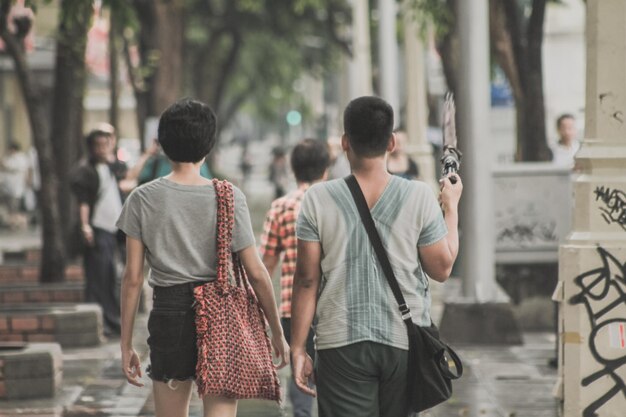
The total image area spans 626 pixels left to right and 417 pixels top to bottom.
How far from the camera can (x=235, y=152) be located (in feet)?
275

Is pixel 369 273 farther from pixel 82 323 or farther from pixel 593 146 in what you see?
pixel 82 323

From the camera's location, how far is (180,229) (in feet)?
20.0

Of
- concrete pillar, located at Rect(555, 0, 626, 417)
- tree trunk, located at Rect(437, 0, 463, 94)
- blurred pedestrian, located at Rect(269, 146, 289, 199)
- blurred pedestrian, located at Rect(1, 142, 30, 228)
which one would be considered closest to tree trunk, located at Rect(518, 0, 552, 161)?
tree trunk, located at Rect(437, 0, 463, 94)

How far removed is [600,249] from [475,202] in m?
5.70

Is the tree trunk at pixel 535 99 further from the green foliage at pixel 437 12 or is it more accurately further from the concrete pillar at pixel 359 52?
the concrete pillar at pixel 359 52

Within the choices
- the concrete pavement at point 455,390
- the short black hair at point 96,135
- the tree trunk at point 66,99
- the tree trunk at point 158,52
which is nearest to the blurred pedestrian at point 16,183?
the tree trunk at point 158,52

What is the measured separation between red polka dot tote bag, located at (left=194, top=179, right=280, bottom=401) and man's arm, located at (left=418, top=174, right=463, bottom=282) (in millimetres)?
789

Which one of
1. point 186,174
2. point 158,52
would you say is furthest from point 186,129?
point 158,52

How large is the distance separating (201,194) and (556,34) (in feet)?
131

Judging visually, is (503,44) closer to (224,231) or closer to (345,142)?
(224,231)

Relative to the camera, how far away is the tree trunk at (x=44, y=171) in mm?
14859

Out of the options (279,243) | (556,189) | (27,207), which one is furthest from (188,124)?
(27,207)

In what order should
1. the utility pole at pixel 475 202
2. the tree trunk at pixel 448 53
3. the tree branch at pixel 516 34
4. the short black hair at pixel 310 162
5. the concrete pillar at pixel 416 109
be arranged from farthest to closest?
1. the concrete pillar at pixel 416 109
2. the tree trunk at pixel 448 53
3. the tree branch at pixel 516 34
4. the utility pole at pixel 475 202
5. the short black hair at pixel 310 162

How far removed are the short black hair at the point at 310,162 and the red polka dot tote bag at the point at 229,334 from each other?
220 cm
